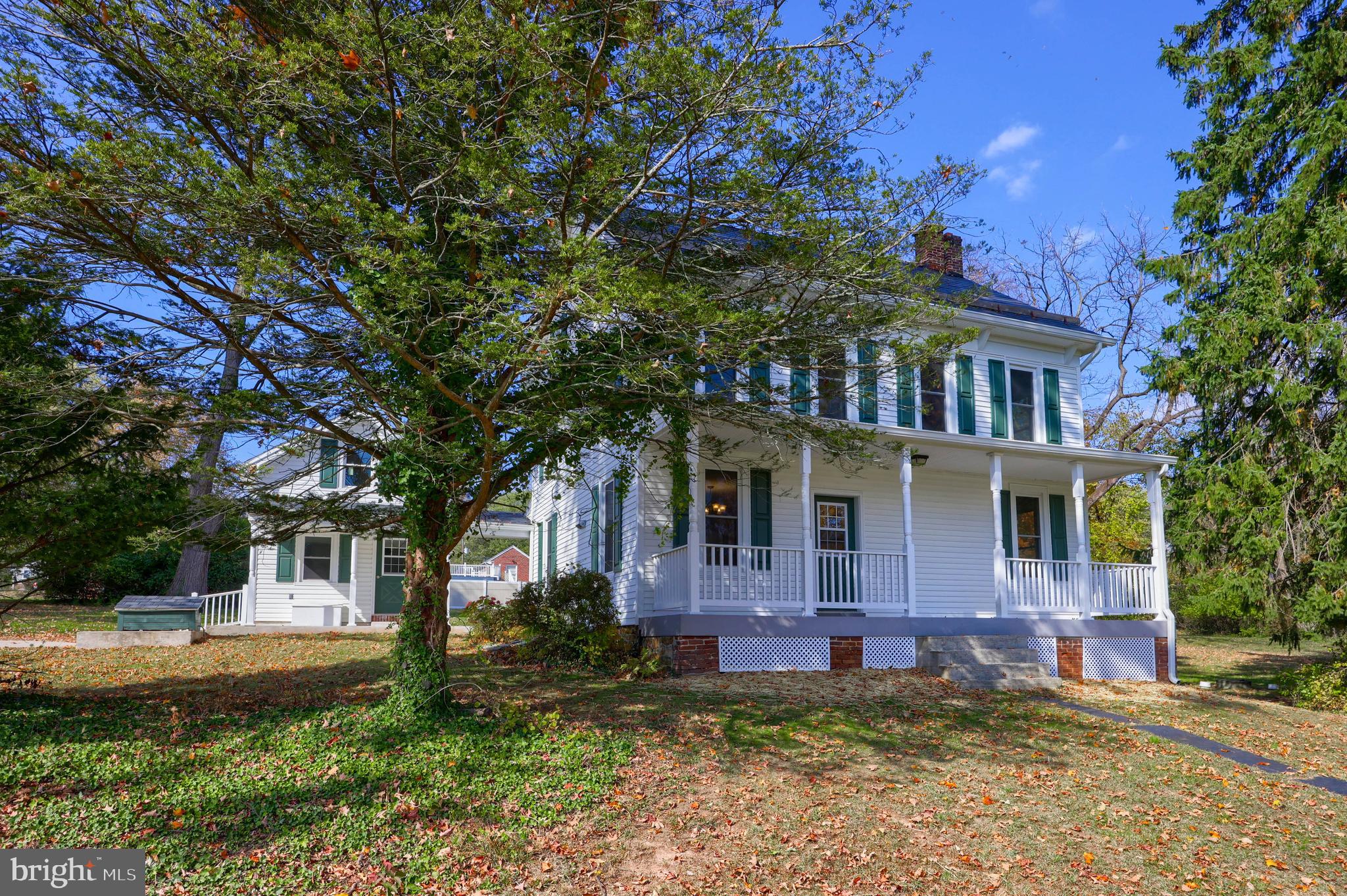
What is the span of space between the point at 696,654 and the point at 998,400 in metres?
8.40

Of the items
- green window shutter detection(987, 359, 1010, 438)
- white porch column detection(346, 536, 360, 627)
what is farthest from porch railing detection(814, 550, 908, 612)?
white porch column detection(346, 536, 360, 627)

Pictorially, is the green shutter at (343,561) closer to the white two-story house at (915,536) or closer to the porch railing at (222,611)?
the porch railing at (222,611)

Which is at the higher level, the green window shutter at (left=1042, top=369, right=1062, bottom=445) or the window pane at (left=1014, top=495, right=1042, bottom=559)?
the green window shutter at (left=1042, top=369, right=1062, bottom=445)

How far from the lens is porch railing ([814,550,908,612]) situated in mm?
13281

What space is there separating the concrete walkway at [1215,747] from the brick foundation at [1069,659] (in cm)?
293

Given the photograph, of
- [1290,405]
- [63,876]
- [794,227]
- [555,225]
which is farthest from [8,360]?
[1290,405]

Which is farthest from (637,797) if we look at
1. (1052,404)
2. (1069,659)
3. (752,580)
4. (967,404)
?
(1052,404)

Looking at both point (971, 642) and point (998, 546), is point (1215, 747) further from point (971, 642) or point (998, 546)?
point (998, 546)

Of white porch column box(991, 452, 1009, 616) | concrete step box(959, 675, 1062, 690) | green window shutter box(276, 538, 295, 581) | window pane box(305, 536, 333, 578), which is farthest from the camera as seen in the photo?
window pane box(305, 536, 333, 578)

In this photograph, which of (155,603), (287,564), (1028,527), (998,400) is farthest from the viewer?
(287,564)

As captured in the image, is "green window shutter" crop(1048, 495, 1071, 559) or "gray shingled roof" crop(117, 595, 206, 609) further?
"green window shutter" crop(1048, 495, 1071, 559)

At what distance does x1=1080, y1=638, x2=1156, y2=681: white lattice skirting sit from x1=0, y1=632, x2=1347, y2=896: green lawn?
407 cm

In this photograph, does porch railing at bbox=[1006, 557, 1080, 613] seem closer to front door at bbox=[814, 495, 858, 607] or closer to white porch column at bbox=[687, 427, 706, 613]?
front door at bbox=[814, 495, 858, 607]

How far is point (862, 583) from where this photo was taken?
13.5 meters
